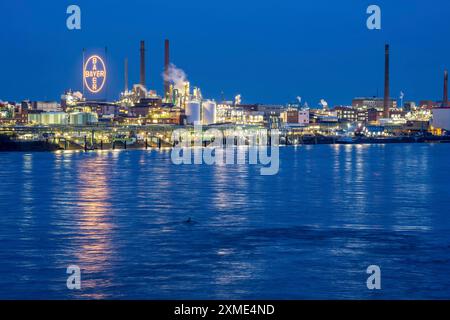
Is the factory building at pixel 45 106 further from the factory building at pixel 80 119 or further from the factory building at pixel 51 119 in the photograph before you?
the factory building at pixel 80 119

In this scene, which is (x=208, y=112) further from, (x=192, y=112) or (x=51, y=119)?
(x=51, y=119)

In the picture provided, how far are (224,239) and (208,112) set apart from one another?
77.8 m

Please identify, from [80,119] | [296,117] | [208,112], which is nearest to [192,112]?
[208,112]

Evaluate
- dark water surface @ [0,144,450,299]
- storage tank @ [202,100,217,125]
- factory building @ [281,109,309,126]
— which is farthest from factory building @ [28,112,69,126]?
dark water surface @ [0,144,450,299]

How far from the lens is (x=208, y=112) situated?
305 ft

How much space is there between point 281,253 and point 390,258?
1.74 metres

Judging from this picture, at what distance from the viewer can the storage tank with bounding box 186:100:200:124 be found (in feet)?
292

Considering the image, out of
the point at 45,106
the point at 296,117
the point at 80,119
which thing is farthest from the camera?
the point at 296,117

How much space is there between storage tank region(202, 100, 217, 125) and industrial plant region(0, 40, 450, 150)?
0.35 ft

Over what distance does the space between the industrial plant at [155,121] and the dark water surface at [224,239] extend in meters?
42.1

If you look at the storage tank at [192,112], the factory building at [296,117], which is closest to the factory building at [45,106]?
the storage tank at [192,112]

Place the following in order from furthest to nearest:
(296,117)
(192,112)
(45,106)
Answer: (296,117)
(45,106)
(192,112)

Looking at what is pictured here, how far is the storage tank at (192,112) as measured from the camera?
8912 centimetres

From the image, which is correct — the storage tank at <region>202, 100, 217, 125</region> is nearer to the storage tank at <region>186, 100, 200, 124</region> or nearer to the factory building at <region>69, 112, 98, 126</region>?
the storage tank at <region>186, 100, 200, 124</region>
